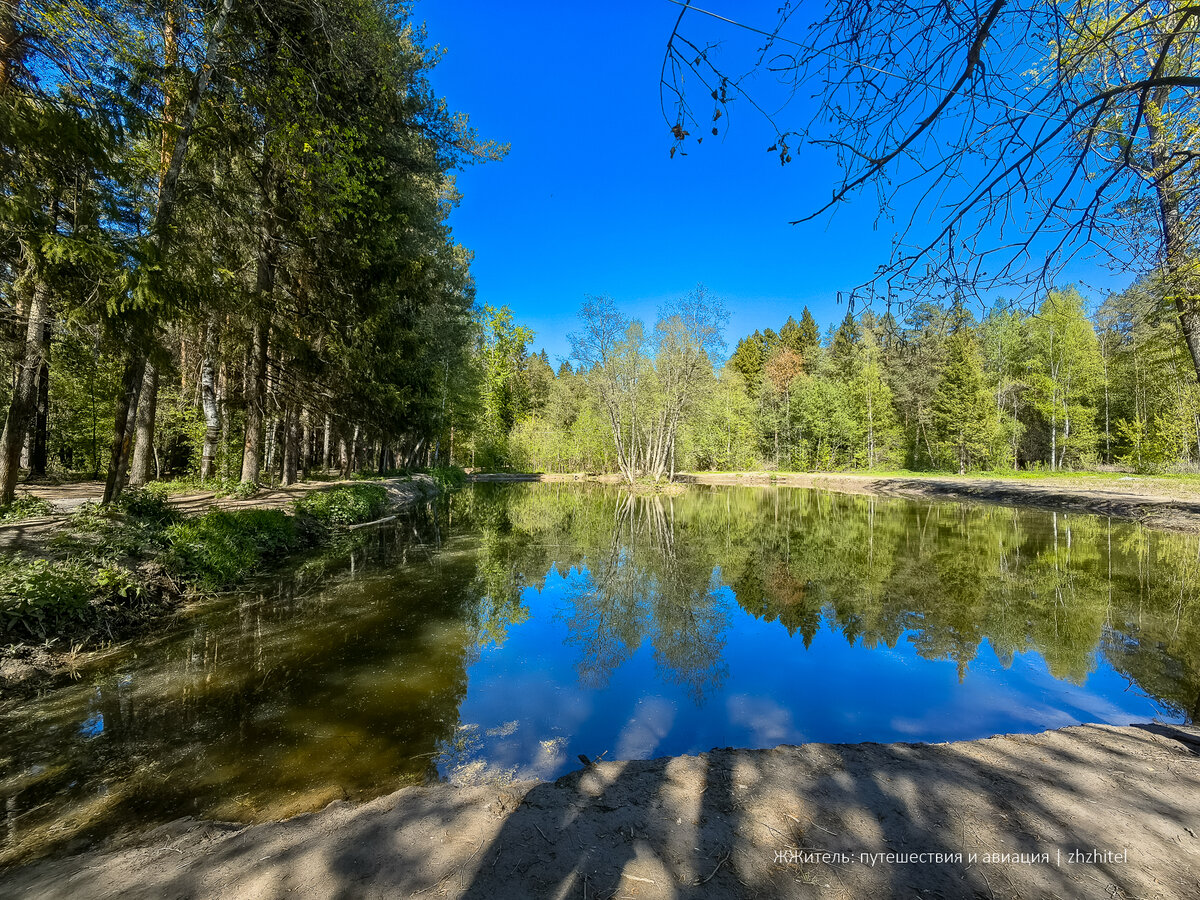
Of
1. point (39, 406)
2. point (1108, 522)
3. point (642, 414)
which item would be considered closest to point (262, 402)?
point (39, 406)

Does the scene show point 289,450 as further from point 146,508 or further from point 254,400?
point 146,508

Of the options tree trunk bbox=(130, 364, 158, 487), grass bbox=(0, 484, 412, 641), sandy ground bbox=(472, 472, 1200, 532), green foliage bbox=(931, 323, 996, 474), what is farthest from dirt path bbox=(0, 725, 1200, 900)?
green foliage bbox=(931, 323, 996, 474)

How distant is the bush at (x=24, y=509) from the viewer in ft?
21.7

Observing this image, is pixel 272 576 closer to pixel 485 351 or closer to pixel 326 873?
pixel 326 873

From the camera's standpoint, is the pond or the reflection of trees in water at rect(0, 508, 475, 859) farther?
the pond

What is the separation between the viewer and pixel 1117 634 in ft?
19.9

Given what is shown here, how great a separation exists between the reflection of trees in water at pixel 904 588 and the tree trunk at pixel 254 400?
23.8 ft

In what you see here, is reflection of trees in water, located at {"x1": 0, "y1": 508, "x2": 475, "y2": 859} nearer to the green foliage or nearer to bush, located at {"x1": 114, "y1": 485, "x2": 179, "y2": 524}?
bush, located at {"x1": 114, "y1": 485, "x2": 179, "y2": 524}

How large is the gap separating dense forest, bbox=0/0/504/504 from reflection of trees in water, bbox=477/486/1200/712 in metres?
7.14

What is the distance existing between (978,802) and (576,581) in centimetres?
718

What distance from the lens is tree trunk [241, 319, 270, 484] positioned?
12141 mm

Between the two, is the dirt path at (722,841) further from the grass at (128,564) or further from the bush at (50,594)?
the grass at (128,564)

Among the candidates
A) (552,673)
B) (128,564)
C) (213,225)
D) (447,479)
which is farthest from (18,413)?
(447,479)

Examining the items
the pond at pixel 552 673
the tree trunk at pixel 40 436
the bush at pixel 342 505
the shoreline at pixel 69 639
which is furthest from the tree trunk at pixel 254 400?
the tree trunk at pixel 40 436
